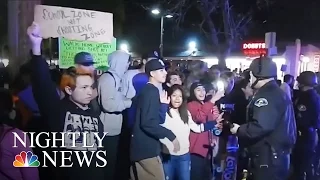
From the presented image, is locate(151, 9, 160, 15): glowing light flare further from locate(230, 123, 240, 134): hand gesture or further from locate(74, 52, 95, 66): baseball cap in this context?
locate(230, 123, 240, 134): hand gesture

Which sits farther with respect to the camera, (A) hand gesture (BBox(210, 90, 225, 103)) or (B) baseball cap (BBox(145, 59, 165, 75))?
(A) hand gesture (BBox(210, 90, 225, 103))

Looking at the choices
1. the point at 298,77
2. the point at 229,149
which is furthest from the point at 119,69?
the point at 298,77

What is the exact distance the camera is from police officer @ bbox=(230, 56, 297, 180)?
409cm

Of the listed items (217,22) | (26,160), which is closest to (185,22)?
(217,22)

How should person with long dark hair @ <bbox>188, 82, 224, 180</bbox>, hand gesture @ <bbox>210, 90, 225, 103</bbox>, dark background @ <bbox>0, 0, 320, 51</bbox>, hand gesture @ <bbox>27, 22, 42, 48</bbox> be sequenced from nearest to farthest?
hand gesture @ <bbox>27, 22, 42, 48</bbox>, dark background @ <bbox>0, 0, 320, 51</bbox>, person with long dark hair @ <bbox>188, 82, 224, 180</bbox>, hand gesture @ <bbox>210, 90, 225, 103</bbox>

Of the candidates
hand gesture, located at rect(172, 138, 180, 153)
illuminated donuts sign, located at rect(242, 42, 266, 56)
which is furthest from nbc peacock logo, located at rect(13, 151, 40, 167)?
illuminated donuts sign, located at rect(242, 42, 266, 56)

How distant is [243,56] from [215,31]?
410 mm

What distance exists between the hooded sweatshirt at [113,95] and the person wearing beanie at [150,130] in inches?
7.1

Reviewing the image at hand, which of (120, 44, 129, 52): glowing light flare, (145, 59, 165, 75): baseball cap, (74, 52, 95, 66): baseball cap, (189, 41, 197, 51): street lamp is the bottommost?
(145, 59, 165, 75): baseball cap

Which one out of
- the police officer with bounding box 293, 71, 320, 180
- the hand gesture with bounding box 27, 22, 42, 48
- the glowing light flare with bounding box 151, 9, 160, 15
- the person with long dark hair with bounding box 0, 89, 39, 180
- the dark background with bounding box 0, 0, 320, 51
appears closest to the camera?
the person with long dark hair with bounding box 0, 89, 39, 180

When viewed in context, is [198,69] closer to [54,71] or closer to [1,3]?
[54,71]

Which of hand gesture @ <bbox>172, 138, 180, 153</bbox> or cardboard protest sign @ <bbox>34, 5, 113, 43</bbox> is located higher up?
cardboard protest sign @ <bbox>34, 5, 113, 43</bbox>

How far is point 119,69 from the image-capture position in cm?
416

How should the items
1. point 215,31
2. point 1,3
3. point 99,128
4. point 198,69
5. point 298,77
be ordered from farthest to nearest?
point 298,77
point 215,31
point 198,69
point 99,128
point 1,3
